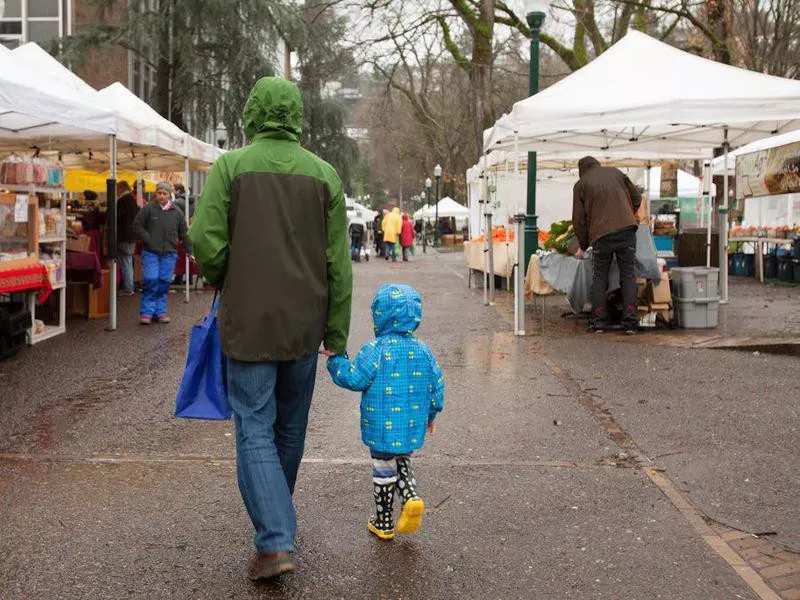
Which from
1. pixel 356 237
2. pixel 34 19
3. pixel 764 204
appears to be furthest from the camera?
pixel 356 237

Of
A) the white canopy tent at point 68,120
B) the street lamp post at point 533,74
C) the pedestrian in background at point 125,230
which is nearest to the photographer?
the white canopy tent at point 68,120

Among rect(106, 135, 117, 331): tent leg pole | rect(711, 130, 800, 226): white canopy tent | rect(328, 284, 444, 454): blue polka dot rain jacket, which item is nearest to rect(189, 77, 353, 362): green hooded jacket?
rect(328, 284, 444, 454): blue polka dot rain jacket

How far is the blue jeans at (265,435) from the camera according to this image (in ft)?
11.4

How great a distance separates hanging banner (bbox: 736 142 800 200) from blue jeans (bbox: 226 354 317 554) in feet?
52.4

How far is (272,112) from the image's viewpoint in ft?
11.8

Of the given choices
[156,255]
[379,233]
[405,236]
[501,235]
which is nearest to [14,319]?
[156,255]

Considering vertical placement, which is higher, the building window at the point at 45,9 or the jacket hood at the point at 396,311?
the building window at the point at 45,9

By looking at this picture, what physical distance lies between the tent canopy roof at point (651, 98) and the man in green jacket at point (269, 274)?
276 inches

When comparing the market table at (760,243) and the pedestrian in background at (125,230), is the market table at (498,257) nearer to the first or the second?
the market table at (760,243)

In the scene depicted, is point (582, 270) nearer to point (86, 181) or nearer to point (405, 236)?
point (86, 181)

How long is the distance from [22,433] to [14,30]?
92.2ft

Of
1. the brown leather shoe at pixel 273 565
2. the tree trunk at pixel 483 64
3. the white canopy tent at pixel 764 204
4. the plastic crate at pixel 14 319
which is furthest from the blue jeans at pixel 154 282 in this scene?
the tree trunk at pixel 483 64

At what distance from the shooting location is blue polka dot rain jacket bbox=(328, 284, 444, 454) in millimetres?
3740

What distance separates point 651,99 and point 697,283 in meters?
2.21
